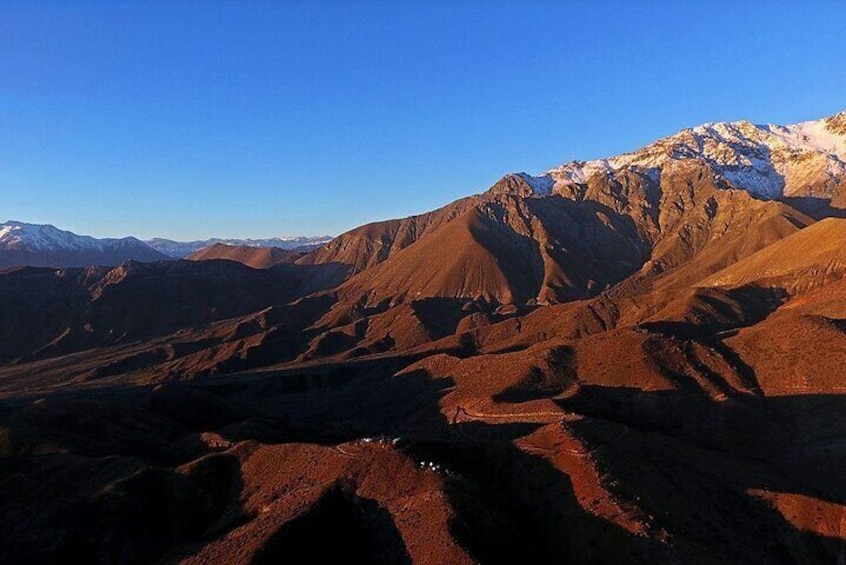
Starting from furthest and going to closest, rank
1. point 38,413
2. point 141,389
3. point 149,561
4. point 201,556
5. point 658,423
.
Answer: point 141,389, point 658,423, point 38,413, point 149,561, point 201,556

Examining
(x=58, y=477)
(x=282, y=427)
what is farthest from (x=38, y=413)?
(x=282, y=427)

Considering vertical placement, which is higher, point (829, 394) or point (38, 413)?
point (38, 413)

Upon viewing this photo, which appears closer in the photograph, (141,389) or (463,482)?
(463,482)

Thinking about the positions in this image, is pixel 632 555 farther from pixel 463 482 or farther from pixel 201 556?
pixel 201 556

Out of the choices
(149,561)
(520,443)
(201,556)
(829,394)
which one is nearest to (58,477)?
(149,561)

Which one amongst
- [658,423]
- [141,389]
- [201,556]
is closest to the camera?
[201,556]

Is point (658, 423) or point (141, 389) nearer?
point (658, 423)

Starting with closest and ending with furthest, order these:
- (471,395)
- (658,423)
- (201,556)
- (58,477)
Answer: (201,556) → (58,477) → (658,423) → (471,395)

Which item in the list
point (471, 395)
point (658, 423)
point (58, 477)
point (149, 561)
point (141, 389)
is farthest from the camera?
point (141, 389)

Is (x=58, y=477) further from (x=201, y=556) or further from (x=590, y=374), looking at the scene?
(x=590, y=374)
